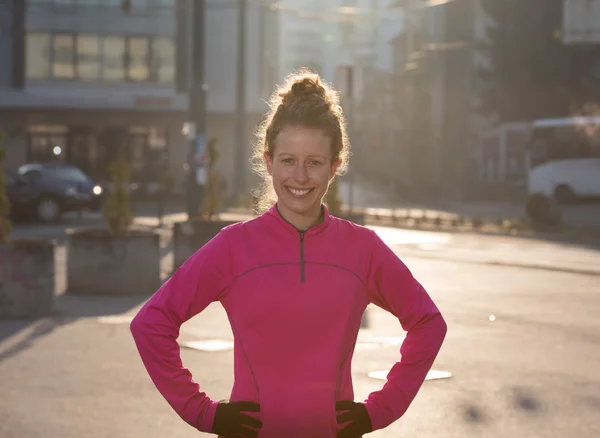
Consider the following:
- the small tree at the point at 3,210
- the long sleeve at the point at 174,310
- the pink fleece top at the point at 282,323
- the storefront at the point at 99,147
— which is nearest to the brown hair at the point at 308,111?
the pink fleece top at the point at 282,323

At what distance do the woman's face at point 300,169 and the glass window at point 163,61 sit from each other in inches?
2384

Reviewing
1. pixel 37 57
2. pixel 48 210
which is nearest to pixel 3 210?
pixel 48 210

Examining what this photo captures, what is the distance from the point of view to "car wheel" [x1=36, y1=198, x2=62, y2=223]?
35469 millimetres

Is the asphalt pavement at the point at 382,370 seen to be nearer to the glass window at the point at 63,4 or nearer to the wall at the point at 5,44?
the wall at the point at 5,44

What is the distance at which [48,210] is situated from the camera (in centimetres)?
3566

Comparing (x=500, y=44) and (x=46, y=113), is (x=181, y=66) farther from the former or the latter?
(x=500, y=44)

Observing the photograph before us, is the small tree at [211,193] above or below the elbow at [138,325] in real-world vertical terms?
below

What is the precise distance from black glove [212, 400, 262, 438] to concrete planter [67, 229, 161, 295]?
12696 millimetres

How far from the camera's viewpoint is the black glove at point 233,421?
3.68 m

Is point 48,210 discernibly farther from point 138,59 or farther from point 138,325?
point 138,325

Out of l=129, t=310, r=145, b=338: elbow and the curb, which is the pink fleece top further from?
the curb

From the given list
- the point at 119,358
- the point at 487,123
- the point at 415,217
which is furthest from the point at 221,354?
the point at 487,123

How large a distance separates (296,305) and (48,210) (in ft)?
107

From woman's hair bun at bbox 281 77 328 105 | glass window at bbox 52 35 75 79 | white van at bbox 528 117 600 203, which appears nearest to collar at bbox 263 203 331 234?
woman's hair bun at bbox 281 77 328 105
